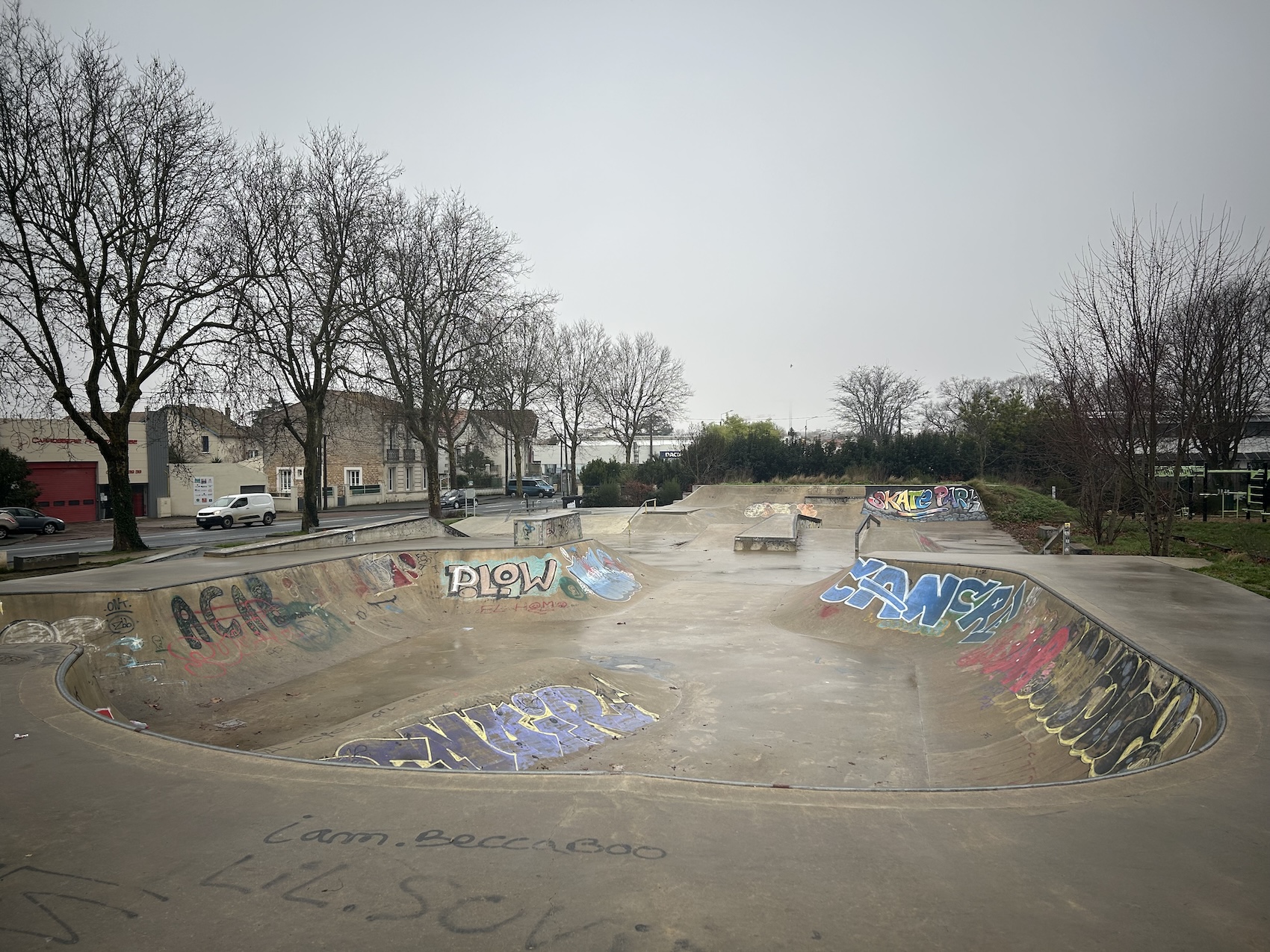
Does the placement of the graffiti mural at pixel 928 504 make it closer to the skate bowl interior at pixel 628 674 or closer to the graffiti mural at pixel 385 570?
the skate bowl interior at pixel 628 674

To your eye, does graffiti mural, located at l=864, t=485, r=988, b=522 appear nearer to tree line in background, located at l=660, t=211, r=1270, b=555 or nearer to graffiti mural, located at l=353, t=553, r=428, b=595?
tree line in background, located at l=660, t=211, r=1270, b=555

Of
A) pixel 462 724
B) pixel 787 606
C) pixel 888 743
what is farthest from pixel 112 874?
pixel 787 606

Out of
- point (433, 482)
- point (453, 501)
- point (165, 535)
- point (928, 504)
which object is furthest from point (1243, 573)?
point (453, 501)

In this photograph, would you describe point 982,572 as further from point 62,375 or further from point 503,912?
point 62,375

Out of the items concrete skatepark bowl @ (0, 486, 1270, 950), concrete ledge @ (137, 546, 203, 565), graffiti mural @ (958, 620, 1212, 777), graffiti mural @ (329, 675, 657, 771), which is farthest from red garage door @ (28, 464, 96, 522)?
graffiti mural @ (958, 620, 1212, 777)

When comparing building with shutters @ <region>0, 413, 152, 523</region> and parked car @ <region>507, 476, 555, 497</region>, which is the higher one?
building with shutters @ <region>0, 413, 152, 523</region>

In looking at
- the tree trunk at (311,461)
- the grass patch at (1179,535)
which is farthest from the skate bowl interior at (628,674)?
the tree trunk at (311,461)

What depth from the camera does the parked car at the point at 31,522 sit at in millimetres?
28272

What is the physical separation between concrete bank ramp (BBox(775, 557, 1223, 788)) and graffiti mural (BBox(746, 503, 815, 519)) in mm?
20153

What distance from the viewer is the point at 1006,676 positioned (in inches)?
345

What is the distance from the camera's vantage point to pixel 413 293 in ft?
80.9

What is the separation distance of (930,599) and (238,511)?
29.8m

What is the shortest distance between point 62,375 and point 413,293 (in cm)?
1038

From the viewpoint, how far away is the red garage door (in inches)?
1401
